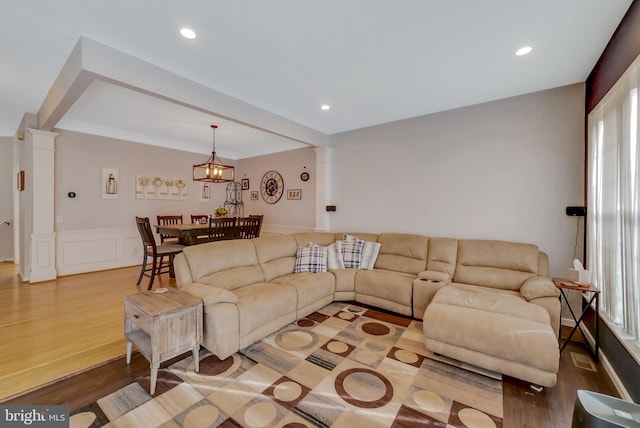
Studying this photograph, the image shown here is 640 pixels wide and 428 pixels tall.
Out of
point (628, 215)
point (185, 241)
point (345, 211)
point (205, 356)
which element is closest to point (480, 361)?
point (628, 215)

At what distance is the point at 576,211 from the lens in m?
2.92

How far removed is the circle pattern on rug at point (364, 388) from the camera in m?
1.82

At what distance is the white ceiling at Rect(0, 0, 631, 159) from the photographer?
1.86 m

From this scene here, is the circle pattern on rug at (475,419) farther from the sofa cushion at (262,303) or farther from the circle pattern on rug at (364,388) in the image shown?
the sofa cushion at (262,303)

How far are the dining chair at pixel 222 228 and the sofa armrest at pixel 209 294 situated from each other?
202cm

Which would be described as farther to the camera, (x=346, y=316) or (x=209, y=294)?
(x=346, y=316)

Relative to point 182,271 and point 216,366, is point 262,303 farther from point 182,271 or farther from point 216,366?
point 182,271

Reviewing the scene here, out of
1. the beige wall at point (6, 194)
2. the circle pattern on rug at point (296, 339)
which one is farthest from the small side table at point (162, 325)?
the beige wall at point (6, 194)

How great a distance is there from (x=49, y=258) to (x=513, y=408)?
6174 mm

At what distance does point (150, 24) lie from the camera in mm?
2014

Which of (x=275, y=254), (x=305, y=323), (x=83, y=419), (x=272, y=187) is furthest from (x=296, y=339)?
(x=272, y=187)

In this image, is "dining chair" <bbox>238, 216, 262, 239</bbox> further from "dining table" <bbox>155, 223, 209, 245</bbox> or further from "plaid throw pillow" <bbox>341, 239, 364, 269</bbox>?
"plaid throw pillow" <bbox>341, 239, 364, 269</bbox>

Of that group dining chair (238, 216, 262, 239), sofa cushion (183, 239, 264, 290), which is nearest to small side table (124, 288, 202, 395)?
sofa cushion (183, 239, 264, 290)

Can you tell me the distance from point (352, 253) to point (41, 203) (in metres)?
4.91
